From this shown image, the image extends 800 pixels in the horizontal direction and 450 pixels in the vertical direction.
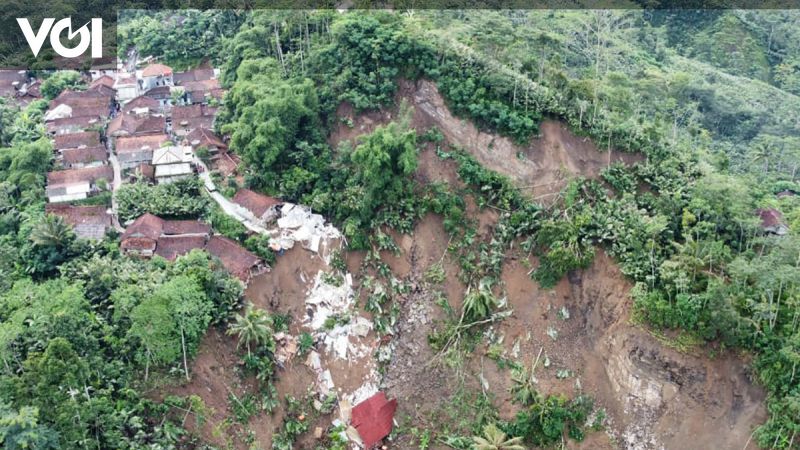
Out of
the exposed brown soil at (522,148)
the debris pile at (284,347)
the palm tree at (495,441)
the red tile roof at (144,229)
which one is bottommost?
the palm tree at (495,441)

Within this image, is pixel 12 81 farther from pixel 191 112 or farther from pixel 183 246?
pixel 183 246

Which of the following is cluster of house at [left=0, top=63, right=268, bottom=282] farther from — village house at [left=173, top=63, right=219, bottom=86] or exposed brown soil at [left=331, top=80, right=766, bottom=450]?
exposed brown soil at [left=331, top=80, right=766, bottom=450]

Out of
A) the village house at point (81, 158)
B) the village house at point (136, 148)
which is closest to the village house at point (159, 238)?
the village house at point (136, 148)

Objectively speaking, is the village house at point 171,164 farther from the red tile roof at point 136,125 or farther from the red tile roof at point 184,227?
the red tile roof at point 136,125

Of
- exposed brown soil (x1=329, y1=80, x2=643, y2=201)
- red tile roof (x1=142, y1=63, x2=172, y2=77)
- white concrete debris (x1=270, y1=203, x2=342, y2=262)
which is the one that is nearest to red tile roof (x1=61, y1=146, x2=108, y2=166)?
red tile roof (x1=142, y1=63, x2=172, y2=77)

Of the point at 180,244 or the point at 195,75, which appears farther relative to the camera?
the point at 195,75

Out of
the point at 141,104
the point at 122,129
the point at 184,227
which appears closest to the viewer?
the point at 184,227

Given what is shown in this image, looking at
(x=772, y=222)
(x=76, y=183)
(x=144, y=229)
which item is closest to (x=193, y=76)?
(x=76, y=183)

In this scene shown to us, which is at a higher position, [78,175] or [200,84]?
[200,84]
